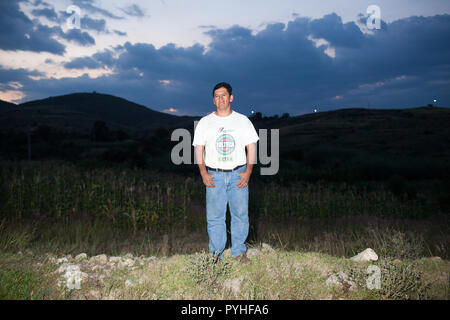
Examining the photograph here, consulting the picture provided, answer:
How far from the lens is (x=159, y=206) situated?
9.84 m

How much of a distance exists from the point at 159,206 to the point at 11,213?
3879mm

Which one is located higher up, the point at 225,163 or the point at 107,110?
the point at 107,110

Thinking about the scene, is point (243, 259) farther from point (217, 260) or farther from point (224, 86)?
point (224, 86)

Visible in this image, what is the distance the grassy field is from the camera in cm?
366

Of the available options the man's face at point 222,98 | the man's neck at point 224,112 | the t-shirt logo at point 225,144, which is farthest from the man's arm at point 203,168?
the man's face at point 222,98

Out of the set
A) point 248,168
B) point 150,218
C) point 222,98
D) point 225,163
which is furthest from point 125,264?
point 150,218

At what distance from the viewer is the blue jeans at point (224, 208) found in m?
4.56

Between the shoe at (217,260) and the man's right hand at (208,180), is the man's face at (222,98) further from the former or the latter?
the shoe at (217,260)

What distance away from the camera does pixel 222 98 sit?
459 centimetres

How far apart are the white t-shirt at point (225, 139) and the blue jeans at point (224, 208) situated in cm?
14

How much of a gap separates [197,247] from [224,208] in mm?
2922

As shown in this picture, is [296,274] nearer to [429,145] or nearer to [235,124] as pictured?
[235,124]

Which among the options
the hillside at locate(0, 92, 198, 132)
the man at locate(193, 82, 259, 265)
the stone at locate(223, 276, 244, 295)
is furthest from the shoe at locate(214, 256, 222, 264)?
the hillside at locate(0, 92, 198, 132)
